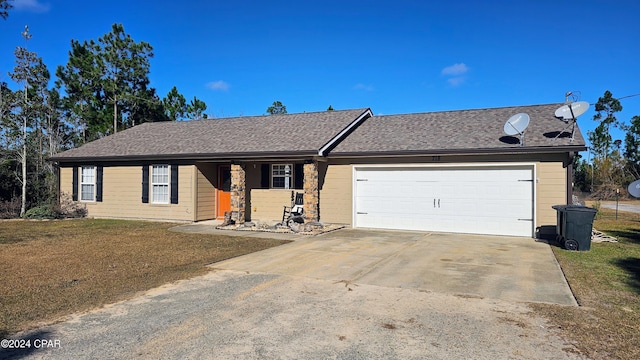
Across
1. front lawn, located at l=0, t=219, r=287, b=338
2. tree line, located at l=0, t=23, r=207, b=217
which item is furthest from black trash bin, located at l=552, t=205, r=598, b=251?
tree line, located at l=0, t=23, r=207, b=217

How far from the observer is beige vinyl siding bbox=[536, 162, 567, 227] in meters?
11.3

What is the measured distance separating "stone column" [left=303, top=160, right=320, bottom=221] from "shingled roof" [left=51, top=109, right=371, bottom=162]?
1.98 ft

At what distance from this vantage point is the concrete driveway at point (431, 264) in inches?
246

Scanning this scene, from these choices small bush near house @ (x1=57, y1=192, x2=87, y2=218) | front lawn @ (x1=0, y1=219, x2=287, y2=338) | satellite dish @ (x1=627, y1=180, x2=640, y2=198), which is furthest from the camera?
small bush near house @ (x1=57, y1=192, x2=87, y2=218)

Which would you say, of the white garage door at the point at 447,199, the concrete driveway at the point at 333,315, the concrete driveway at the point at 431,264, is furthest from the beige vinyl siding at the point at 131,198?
the concrete driveway at the point at 333,315

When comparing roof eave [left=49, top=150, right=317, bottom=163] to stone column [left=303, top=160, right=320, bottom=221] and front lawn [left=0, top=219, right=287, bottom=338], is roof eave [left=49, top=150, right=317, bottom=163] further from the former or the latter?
front lawn [left=0, top=219, right=287, bottom=338]

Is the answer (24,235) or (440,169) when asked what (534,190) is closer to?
(440,169)

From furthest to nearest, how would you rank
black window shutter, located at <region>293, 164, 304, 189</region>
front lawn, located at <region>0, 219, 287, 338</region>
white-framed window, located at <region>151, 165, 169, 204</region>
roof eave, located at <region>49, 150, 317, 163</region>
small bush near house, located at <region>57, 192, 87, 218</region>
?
small bush near house, located at <region>57, 192, 87, 218</region>, white-framed window, located at <region>151, 165, 169, 204</region>, black window shutter, located at <region>293, 164, 304, 189</region>, roof eave, located at <region>49, 150, 317, 163</region>, front lawn, located at <region>0, 219, 287, 338</region>

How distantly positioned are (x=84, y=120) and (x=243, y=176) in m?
19.2

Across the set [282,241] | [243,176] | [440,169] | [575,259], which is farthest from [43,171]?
[575,259]

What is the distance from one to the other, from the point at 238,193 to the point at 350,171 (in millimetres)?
3993

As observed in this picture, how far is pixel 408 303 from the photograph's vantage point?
5402mm

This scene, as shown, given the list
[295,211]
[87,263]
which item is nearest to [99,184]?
[295,211]

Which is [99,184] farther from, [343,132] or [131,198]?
[343,132]
